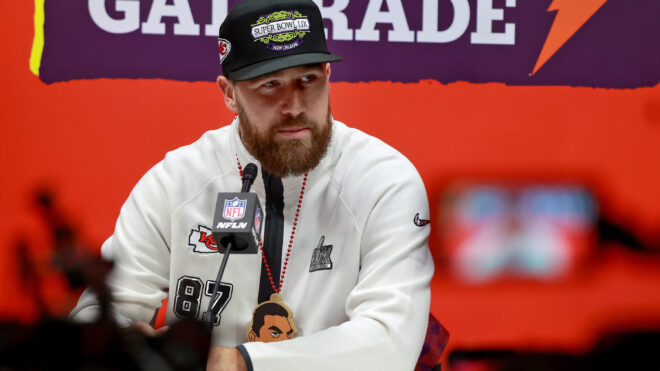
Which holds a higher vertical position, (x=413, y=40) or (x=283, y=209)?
(x=413, y=40)

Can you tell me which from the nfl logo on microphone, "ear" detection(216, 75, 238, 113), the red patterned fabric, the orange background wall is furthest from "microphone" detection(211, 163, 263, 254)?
the orange background wall

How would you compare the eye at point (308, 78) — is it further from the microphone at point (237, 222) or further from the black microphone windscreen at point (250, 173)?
the microphone at point (237, 222)

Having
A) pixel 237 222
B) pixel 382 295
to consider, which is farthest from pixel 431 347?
pixel 237 222

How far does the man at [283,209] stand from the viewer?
191cm

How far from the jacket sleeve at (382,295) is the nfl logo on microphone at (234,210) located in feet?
0.96

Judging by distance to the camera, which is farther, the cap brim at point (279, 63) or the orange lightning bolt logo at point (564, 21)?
the orange lightning bolt logo at point (564, 21)

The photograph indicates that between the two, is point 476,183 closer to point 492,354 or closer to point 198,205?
point 198,205

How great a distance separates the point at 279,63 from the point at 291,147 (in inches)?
8.7

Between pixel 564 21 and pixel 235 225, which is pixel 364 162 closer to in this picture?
pixel 235 225

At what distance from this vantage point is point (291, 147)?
6.53 feet

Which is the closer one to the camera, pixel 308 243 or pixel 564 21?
pixel 308 243

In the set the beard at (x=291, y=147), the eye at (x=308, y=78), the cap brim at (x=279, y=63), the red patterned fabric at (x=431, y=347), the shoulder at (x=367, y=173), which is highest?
the cap brim at (x=279, y=63)

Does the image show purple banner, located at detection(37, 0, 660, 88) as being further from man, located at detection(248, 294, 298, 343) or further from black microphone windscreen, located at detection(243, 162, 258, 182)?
black microphone windscreen, located at detection(243, 162, 258, 182)

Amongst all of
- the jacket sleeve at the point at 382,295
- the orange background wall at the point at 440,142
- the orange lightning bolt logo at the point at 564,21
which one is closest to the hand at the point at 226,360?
the jacket sleeve at the point at 382,295
